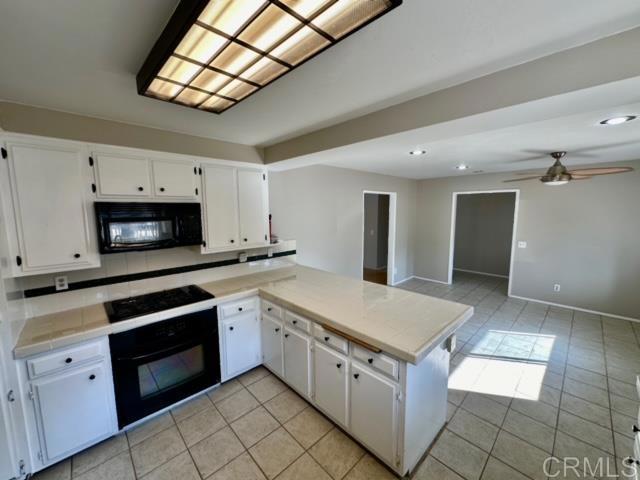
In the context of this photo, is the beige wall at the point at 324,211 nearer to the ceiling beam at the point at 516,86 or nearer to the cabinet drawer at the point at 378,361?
the ceiling beam at the point at 516,86

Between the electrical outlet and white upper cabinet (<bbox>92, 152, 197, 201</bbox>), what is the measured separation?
74 cm

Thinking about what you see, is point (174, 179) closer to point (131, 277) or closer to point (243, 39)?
point (131, 277)

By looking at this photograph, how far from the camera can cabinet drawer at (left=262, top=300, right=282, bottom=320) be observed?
2441 millimetres

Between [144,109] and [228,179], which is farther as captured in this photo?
[228,179]

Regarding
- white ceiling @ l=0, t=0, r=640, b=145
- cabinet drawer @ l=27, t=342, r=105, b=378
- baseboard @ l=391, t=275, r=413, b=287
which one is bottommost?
baseboard @ l=391, t=275, r=413, b=287

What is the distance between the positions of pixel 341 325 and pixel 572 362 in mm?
3068

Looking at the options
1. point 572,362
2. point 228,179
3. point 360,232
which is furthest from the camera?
point 360,232

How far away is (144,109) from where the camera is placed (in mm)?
1872

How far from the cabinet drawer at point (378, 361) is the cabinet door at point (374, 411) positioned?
62 millimetres

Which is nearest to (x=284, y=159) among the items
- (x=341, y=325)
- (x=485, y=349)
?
(x=341, y=325)

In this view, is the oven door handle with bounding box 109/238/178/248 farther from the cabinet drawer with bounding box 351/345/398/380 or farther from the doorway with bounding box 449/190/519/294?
the doorway with bounding box 449/190/519/294

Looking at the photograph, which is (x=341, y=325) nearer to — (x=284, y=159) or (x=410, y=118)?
(x=410, y=118)

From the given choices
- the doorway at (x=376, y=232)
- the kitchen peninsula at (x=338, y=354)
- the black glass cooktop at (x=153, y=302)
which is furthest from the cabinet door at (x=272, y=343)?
the doorway at (x=376, y=232)

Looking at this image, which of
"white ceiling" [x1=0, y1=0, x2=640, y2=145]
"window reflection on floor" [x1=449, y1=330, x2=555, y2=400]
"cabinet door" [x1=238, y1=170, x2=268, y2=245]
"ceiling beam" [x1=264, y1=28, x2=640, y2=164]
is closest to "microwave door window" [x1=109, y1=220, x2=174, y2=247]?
"cabinet door" [x1=238, y1=170, x2=268, y2=245]
